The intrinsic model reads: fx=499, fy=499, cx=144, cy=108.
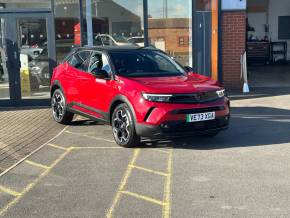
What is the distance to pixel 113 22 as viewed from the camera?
13180 millimetres

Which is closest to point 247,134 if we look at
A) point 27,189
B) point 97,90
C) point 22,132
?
point 97,90

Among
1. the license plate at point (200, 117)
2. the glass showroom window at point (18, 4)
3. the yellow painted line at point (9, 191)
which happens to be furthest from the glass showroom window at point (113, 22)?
the yellow painted line at point (9, 191)

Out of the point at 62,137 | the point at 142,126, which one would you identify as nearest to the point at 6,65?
the point at 62,137

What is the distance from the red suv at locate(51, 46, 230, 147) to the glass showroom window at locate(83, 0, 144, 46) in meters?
3.73

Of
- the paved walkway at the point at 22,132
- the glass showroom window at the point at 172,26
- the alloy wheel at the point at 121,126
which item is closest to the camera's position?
the paved walkway at the point at 22,132

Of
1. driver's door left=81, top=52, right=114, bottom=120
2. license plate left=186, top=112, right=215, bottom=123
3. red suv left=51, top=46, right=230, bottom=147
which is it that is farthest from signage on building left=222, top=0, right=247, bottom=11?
license plate left=186, top=112, right=215, bottom=123

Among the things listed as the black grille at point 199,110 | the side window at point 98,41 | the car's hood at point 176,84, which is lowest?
the black grille at point 199,110

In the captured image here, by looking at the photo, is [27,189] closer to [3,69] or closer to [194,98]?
[194,98]

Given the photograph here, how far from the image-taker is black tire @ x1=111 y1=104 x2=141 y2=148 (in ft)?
25.0

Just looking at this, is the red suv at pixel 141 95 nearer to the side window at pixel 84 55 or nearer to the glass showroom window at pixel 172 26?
the side window at pixel 84 55

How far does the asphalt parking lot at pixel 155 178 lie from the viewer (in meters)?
5.14

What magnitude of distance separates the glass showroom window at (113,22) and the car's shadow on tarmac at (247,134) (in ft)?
13.1

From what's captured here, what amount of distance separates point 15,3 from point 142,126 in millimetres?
6180

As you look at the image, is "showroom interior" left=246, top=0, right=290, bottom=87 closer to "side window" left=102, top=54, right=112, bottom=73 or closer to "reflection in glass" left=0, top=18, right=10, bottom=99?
"reflection in glass" left=0, top=18, right=10, bottom=99
